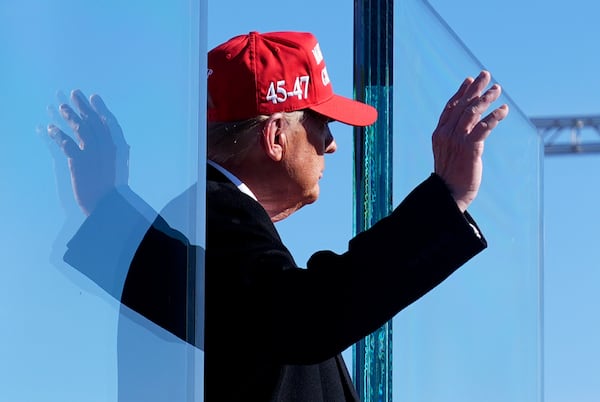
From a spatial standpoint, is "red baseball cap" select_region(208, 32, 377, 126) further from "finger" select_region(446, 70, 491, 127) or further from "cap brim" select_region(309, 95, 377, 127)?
"finger" select_region(446, 70, 491, 127)

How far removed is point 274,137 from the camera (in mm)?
1820

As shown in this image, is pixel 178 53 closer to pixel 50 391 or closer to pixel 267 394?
pixel 50 391

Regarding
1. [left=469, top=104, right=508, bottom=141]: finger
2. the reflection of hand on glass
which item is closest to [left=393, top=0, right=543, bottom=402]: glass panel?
[left=469, top=104, right=508, bottom=141]: finger

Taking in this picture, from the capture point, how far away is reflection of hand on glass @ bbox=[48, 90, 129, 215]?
3.91 feet

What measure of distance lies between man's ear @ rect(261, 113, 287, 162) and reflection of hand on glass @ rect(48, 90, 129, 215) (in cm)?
58

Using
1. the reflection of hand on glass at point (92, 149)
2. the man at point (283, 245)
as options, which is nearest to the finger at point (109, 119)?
the reflection of hand on glass at point (92, 149)

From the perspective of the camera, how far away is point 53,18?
→ 1157mm

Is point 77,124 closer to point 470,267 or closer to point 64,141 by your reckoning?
point 64,141

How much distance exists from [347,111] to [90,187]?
2.13ft

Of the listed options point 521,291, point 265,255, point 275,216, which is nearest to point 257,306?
point 265,255

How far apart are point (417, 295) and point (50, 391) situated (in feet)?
2.05

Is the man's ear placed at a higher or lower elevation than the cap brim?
lower

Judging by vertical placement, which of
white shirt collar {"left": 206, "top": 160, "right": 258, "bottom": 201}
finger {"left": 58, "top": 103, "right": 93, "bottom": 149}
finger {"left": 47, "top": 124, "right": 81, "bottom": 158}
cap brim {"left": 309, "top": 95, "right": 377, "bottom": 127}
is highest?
cap brim {"left": 309, "top": 95, "right": 377, "bottom": 127}

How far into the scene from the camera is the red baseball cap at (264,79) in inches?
70.4
